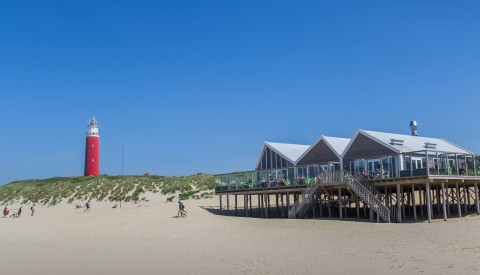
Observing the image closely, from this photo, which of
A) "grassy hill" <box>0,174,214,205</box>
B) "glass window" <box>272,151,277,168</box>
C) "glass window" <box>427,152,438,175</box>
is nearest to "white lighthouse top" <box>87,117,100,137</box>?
"grassy hill" <box>0,174,214,205</box>

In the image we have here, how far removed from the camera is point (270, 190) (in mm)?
32312

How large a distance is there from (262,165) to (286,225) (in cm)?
1398

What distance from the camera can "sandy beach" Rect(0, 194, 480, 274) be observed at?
516 inches

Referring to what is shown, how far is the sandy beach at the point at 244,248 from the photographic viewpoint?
1309 centimetres

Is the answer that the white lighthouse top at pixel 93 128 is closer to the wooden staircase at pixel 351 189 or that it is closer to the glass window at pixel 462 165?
the wooden staircase at pixel 351 189

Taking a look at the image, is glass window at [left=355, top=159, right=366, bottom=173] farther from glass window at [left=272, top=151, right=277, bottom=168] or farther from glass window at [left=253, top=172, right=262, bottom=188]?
glass window at [left=272, top=151, right=277, bottom=168]

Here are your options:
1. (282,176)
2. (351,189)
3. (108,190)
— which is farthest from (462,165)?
(108,190)

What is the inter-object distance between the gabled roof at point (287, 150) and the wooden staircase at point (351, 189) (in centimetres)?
631

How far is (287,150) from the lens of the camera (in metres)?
37.4

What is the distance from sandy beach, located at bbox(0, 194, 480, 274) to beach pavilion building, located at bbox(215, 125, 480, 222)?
86.7 inches

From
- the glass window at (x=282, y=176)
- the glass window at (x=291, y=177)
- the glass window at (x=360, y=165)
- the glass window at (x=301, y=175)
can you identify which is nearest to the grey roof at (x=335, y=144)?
the glass window at (x=301, y=175)

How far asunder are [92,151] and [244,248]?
6383 centimetres

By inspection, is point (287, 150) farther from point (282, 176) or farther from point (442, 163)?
point (442, 163)

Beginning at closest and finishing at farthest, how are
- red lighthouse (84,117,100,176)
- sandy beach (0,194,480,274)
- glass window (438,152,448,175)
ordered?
1. sandy beach (0,194,480,274)
2. glass window (438,152,448,175)
3. red lighthouse (84,117,100,176)
